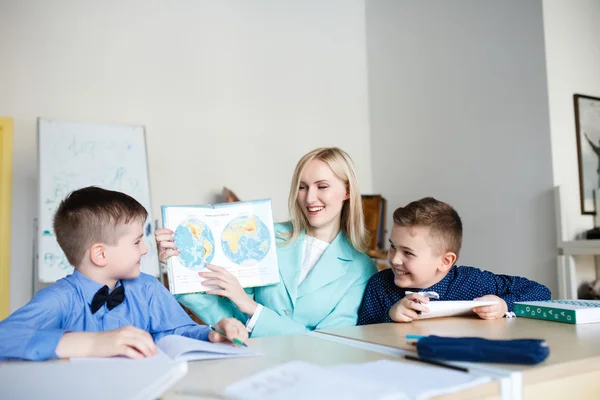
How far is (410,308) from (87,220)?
0.87m

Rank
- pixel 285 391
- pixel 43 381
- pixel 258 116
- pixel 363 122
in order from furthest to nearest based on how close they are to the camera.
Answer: pixel 363 122, pixel 258 116, pixel 43 381, pixel 285 391

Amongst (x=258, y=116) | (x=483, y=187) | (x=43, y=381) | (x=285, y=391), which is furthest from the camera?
(x=258, y=116)

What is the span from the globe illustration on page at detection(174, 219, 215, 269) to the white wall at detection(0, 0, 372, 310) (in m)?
1.92

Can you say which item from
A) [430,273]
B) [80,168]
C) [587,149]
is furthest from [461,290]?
[80,168]

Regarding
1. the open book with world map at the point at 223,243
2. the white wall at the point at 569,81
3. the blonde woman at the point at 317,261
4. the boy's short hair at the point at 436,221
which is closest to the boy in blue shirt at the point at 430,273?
the boy's short hair at the point at 436,221

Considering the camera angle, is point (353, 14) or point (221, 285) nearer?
point (221, 285)

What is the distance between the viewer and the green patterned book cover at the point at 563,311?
1.39 m

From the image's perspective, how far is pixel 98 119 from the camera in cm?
338

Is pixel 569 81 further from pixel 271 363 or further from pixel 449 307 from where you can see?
pixel 271 363

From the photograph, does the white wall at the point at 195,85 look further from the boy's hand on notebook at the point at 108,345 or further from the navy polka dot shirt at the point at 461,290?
the boy's hand on notebook at the point at 108,345

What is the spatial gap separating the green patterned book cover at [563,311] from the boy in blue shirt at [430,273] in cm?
6

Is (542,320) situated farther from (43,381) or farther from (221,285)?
(43,381)

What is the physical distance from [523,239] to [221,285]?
2.25 m

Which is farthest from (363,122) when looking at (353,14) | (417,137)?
(353,14)
